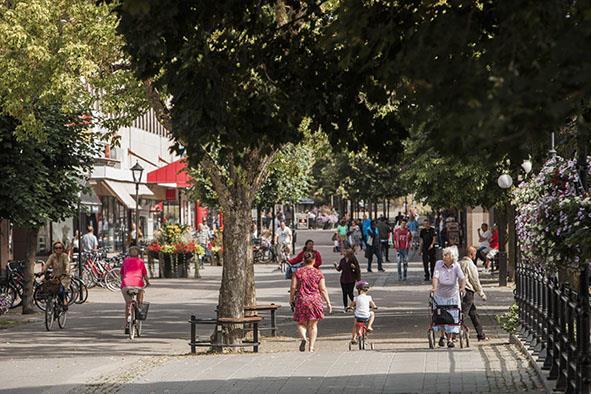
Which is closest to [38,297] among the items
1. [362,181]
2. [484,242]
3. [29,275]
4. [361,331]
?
[29,275]

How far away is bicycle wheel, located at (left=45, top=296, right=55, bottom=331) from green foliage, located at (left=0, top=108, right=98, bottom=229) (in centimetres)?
408

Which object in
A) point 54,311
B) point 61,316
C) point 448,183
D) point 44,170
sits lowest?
point 61,316

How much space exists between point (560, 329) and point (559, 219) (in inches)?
39.6

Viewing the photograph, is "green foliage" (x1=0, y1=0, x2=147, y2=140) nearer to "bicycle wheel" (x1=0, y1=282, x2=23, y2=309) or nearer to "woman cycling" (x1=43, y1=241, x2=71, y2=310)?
"woman cycling" (x1=43, y1=241, x2=71, y2=310)

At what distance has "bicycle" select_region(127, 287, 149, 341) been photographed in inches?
954

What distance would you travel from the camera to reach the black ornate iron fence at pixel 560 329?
1165 centimetres

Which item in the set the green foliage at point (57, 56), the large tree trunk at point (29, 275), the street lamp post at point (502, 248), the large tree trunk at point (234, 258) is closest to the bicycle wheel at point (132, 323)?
the large tree trunk at point (234, 258)

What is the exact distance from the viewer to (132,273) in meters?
25.2

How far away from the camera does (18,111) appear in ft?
80.5

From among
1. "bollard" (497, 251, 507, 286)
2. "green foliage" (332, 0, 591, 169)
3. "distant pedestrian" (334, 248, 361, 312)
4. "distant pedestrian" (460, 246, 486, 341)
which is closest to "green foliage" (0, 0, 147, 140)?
"distant pedestrian" (334, 248, 361, 312)

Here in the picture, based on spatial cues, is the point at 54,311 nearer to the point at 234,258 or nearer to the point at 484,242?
the point at 234,258

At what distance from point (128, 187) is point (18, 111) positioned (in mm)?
41560

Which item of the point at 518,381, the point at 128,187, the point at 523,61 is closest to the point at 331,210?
the point at 128,187

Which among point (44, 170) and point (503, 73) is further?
point (44, 170)
